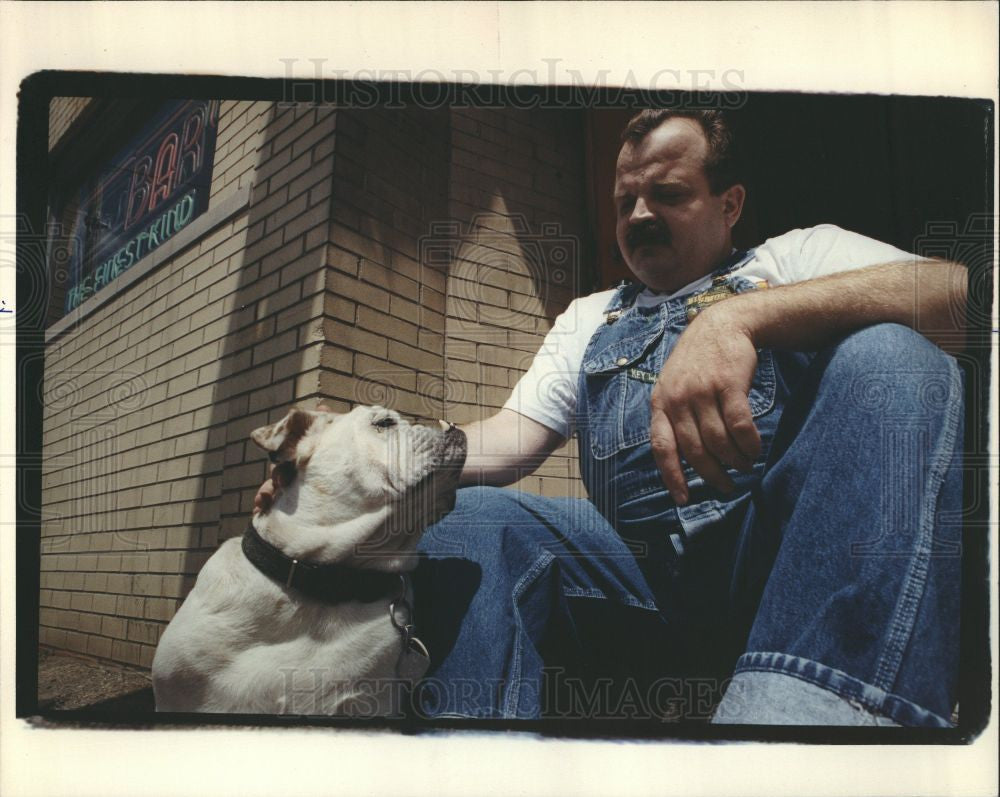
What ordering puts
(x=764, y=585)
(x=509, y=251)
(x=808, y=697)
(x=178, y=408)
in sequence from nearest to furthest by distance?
(x=808, y=697), (x=764, y=585), (x=509, y=251), (x=178, y=408)

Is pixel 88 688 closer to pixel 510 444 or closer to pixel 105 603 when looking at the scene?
pixel 105 603

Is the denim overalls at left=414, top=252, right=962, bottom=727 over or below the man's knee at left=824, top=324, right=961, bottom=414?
below

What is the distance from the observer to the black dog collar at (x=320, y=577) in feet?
7.72

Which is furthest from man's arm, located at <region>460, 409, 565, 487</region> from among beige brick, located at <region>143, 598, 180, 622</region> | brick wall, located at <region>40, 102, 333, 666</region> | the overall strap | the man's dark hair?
beige brick, located at <region>143, 598, 180, 622</region>

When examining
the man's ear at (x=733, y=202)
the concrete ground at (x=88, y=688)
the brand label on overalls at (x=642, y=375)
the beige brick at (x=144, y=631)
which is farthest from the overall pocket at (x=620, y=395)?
the concrete ground at (x=88, y=688)

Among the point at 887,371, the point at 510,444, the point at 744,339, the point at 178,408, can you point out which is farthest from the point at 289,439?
the point at 887,371

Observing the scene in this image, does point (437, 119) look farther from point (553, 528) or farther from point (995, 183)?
point (995, 183)

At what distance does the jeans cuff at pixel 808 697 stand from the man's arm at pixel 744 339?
56cm

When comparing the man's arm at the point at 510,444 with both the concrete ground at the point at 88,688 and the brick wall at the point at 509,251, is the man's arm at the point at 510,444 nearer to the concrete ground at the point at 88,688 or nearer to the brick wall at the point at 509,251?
the brick wall at the point at 509,251

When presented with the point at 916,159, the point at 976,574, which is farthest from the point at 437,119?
the point at 976,574

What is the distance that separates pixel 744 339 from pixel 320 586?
1609 mm

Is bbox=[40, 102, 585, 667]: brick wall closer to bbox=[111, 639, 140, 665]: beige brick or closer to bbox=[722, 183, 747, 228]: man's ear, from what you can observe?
bbox=[111, 639, 140, 665]: beige brick

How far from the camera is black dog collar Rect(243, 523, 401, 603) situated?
235 cm

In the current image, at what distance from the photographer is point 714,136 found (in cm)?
264
